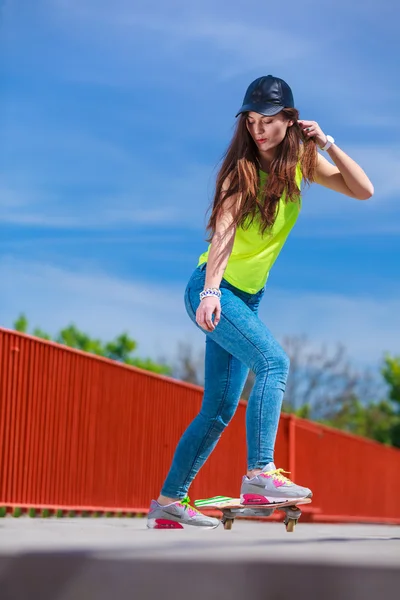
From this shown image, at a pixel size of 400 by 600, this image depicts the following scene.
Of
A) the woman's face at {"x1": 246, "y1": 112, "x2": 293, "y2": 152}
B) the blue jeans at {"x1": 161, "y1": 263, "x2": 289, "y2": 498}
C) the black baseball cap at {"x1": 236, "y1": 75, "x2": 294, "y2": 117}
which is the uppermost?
the black baseball cap at {"x1": 236, "y1": 75, "x2": 294, "y2": 117}

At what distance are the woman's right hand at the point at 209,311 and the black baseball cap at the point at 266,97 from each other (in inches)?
29.5

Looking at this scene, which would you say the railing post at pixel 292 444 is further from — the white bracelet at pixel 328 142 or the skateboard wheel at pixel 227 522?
the white bracelet at pixel 328 142

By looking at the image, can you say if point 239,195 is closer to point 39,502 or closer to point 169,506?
point 169,506

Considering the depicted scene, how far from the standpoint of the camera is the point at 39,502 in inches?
381

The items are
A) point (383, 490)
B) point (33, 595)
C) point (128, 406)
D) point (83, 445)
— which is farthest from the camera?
point (383, 490)

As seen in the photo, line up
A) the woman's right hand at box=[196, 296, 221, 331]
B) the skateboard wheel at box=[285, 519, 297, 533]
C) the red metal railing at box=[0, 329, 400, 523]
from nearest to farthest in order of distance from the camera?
the woman's right hand at box=[196, 296, 221, 331]
the skateboard wheel at box=[285, 519, 297, 533]
the red metal railing at box=[0, 329, 400, 523]

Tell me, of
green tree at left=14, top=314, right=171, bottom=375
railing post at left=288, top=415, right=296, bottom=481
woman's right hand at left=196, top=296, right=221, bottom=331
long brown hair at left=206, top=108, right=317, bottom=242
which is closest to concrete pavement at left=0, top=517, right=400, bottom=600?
woman's right hand at left=196, top=296, right=221, bottom=331

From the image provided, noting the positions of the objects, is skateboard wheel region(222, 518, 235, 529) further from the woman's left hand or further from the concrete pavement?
the concrete pavement

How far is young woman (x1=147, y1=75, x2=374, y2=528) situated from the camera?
369 centimetres

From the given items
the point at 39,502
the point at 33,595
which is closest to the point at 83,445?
the point at 39,502

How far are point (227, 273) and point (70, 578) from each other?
2112 mm

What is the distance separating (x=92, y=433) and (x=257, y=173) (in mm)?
7110

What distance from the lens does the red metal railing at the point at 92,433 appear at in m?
9.28

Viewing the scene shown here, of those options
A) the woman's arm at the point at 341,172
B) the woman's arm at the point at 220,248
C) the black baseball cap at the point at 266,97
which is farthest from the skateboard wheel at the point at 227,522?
the black baseball cap at the point at 266,97
